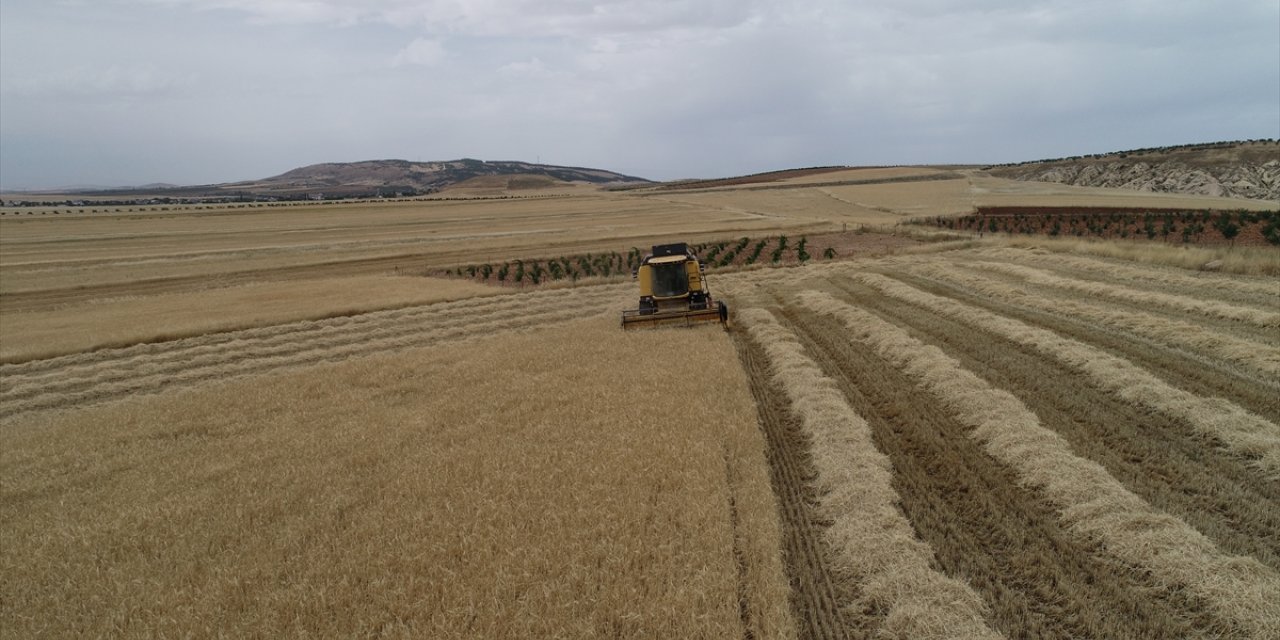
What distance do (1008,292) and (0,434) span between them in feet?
83.0

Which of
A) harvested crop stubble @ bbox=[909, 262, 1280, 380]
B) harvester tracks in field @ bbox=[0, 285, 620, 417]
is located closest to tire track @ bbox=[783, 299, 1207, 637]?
harvested crop stubble @ bbox=[909, 262, 1280, 380]

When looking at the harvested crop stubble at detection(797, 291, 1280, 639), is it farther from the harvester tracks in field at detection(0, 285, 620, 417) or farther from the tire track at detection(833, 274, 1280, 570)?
the harvester tracks in field at detection(0, 285, 620, 417)

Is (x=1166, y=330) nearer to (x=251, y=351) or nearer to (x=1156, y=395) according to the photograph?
(x=1156, y=395)

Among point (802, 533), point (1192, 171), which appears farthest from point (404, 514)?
point (1192, 171)

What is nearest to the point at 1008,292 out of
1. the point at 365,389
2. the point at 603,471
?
the point at 603,471

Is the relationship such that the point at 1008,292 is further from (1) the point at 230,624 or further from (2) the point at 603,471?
(1) the point at 230,624

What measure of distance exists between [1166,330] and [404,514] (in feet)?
52.9

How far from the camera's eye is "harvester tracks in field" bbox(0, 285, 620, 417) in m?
14.7

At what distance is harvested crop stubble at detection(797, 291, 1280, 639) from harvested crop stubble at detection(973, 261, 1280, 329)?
884cm

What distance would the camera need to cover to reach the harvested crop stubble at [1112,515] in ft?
17.7

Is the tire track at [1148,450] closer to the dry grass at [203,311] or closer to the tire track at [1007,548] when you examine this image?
the tire track at [1007,548]

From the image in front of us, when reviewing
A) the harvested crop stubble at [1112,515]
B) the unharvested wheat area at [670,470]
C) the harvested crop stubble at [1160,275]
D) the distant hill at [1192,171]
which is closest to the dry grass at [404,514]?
the unharvested wheat area at [670,470]

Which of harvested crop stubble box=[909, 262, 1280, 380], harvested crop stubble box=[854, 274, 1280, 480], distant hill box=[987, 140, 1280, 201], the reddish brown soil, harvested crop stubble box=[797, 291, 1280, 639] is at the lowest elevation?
harvested crop stubble box=[797, 291, 1280, 639]

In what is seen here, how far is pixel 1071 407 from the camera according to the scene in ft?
33.3
